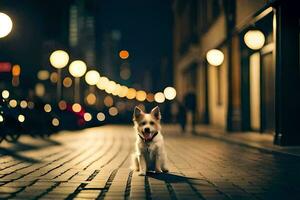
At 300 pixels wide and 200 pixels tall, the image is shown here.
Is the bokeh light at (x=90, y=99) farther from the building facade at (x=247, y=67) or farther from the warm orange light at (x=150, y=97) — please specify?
Answer: the building facade at (x=247, y=67)

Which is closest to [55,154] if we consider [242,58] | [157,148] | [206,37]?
[157,148]

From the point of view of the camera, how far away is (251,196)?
24.7 ft

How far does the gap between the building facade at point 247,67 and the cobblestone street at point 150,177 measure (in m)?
2.87

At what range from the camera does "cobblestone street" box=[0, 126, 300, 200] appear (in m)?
7.71

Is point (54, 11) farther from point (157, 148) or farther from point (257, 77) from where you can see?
point (157, 148)

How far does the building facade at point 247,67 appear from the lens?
1702 centimetres

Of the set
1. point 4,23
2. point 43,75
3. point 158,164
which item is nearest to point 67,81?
point 43,75

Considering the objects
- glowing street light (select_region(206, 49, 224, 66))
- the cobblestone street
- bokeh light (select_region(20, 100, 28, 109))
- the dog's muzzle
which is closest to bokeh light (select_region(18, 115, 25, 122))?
bokeh light (select_region(20, 100, 28, 109))

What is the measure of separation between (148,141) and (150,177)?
0.51m

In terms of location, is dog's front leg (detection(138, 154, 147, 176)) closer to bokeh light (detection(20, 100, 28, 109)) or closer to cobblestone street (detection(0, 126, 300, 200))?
cobblestone street (detection(0, 126, 300, 200))

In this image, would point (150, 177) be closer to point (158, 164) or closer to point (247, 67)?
point (158, 164)

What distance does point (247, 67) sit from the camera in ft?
88.9

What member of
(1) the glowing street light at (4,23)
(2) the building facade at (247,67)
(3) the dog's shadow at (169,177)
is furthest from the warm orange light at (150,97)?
(3) the dog's shadow at (169,177)

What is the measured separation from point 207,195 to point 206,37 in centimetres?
3002
